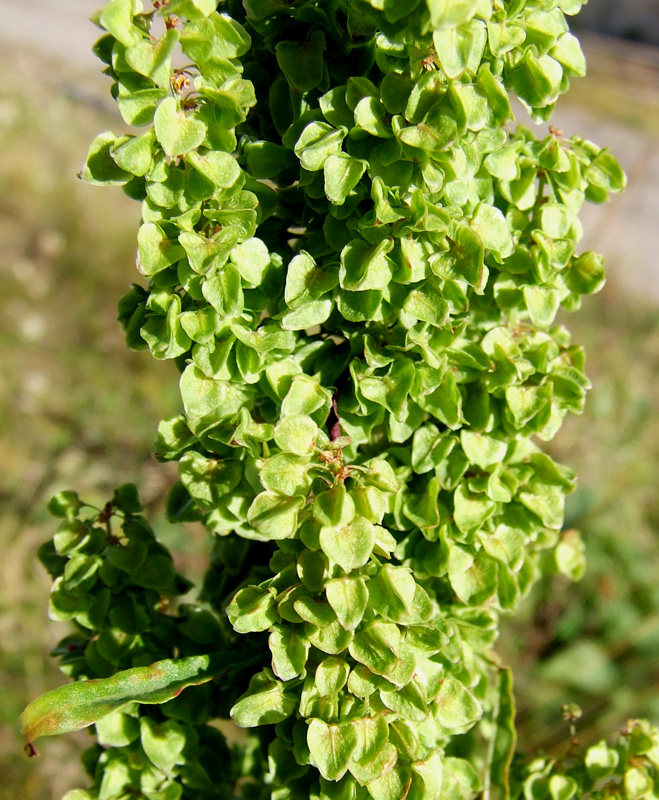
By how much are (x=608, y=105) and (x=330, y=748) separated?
1002 cm

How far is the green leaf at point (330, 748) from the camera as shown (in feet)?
2.50

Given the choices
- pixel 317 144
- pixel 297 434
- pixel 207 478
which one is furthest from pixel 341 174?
pixel 207 478

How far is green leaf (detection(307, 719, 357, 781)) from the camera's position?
0.76 metres

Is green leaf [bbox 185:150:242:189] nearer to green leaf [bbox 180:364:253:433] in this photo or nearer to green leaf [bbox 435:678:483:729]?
green leaf [bbox 180:364:253:433]

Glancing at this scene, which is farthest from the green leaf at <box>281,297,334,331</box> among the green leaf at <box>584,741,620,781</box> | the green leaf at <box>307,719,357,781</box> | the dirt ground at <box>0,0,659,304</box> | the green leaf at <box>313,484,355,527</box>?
the dirt ground at <box>0,0,659,304</box>

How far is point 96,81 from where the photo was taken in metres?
7.20

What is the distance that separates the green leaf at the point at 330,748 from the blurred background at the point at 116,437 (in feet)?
4.68

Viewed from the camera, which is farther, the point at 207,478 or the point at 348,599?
the point at 207,478

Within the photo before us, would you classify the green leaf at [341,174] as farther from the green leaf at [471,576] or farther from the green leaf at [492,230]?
the green leaf at [471,576]

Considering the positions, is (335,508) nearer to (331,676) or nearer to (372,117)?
(331,676)

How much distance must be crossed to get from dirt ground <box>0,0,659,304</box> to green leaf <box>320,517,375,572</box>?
274 centimetres

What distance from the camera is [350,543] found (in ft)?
2.33

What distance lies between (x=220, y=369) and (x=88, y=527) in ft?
1.11

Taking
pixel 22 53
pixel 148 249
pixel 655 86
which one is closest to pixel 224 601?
pixel 148 249
